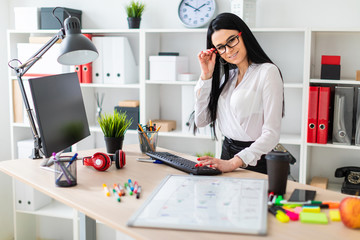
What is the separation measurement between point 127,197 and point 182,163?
0.42 meters

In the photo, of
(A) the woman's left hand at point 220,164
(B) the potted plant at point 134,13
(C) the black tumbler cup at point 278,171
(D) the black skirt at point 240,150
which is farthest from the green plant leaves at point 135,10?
(C) the black tumbler cup at point 278,171

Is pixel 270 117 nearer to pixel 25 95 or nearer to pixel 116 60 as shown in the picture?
pixel 25 95

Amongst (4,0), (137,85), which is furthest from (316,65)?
(4,0)

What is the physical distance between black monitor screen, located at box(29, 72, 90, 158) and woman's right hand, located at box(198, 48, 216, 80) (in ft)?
2.14

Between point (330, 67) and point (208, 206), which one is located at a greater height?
point (330, 67)

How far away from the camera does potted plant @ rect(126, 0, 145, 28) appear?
10.5 feet

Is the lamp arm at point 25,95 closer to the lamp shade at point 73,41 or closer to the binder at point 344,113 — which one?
the lamp shade at point 73,41

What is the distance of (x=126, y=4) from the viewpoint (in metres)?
3.45

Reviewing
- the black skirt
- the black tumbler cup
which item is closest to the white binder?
the black skirt

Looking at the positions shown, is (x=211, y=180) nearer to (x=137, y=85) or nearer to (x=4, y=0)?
(x=137, y=85)

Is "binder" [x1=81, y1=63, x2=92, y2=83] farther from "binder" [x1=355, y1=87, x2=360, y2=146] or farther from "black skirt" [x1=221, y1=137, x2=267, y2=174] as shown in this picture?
"binder" [x1=355, y1=87, x2=360, y2=146]

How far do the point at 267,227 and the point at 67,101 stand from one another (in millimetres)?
1197

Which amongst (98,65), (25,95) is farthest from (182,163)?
(98,65)

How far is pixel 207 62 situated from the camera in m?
2.17
